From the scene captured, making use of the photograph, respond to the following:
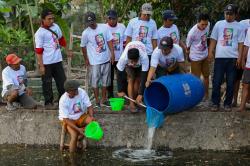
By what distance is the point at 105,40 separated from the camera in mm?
9445

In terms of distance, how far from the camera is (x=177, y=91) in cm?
857

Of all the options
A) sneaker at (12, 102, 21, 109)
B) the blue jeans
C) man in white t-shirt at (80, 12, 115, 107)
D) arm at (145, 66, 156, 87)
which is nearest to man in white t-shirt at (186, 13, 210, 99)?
the blue jeans

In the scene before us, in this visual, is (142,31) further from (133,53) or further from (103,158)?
(103,158)

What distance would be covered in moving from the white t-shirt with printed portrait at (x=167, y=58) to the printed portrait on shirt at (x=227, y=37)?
2.40 ft

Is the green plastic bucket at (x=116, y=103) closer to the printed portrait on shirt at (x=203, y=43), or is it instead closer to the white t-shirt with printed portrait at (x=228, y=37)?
the printed portrait on shirt at (x=203, y=43)

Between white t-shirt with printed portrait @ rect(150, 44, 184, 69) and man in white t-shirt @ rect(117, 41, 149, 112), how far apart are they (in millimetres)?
201

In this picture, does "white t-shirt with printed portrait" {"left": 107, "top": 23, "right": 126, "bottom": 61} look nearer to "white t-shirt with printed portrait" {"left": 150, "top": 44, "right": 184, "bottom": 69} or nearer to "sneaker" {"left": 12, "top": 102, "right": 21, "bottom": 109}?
"white t-shirt with printed portrait" {"left": 150, "top": 44, "right": 184, "bottom": 69}

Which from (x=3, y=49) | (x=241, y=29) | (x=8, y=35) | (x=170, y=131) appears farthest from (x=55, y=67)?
(x=8, y=35)

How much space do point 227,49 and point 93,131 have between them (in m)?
2.55

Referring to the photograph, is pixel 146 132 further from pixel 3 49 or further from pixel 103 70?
pixel 3 49

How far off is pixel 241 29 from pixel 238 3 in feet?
4.28

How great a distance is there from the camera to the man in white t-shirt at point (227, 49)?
881cm

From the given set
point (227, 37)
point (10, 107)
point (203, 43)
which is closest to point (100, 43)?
point (203, 43)

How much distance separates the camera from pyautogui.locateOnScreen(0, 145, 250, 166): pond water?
328 inches
